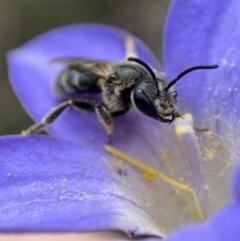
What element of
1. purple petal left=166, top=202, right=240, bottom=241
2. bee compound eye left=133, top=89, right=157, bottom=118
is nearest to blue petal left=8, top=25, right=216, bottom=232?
bee compound eye left=133, top=89, right=157, bottom=118

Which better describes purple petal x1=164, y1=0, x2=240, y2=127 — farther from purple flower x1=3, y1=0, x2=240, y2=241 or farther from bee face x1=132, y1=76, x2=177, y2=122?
bee face x1=132, y1=76, x2=177, y2=122

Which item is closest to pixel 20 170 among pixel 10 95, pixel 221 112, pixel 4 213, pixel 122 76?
pixel 4 213

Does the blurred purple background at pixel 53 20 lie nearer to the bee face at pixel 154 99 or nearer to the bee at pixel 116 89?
the bee at pixel 116 89

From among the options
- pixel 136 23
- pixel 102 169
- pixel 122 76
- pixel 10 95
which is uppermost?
pixel 122 76

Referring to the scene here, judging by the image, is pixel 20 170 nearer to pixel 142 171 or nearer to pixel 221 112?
pixel 142 171

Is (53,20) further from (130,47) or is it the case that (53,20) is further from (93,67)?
(93,67)
